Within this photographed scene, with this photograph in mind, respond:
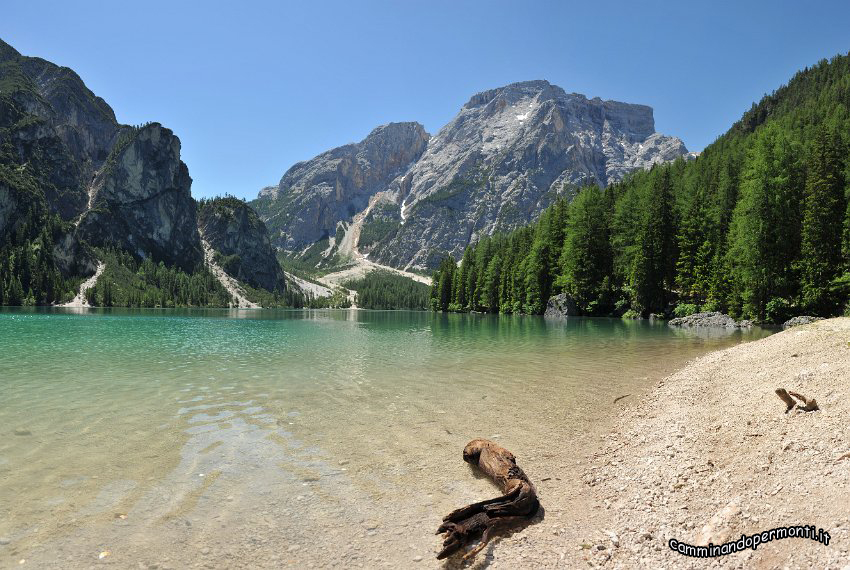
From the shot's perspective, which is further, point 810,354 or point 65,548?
point 810,354

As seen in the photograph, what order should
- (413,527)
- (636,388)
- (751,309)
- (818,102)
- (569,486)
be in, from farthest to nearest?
1. (818,102)
2. (751,309)
3. (636,388)
4. (569,486)
5. (413,527)

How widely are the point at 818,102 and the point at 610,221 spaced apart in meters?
70.6

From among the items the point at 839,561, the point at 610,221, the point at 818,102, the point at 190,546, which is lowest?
the point at 190,546

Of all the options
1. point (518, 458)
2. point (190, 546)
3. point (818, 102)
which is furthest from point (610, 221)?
point (190, 546)

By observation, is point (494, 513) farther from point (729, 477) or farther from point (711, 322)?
point (711, 322)

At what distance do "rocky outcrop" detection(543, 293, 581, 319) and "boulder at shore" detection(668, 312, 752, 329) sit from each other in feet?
82.3

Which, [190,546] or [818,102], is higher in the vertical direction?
[818,102]

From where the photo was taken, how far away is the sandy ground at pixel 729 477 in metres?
5.47

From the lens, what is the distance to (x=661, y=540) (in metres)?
6.14

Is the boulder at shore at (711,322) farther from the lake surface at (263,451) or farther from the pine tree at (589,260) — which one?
the lake surface at (263,451)

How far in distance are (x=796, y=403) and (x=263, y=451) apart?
11.7m

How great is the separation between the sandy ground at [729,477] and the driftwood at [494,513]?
1.05 m

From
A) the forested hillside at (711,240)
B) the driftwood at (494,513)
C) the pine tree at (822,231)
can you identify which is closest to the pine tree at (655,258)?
the forested hillside at (711,240)

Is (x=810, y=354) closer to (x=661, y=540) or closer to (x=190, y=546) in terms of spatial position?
(x=661, y=540)
